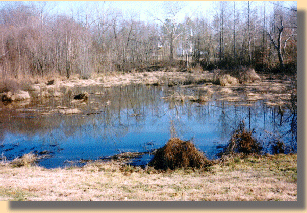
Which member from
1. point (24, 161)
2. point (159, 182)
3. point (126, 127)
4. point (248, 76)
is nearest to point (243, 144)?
point (159, 182)

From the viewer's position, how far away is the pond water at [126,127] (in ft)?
32.6

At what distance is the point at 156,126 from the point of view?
12.7m

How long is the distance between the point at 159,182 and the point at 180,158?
1429 mm

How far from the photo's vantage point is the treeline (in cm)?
2080

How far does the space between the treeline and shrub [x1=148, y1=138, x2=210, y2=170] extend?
10.1 m

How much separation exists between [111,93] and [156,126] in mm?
11101

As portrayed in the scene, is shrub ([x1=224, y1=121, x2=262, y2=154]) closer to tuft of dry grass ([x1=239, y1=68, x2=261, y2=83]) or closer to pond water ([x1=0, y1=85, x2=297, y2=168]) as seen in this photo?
pond water ([x1=0, y1=85, x2=297, y2=168])

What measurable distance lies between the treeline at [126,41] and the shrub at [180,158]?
10090 millimetres

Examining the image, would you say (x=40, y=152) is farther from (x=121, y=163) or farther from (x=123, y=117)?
(x=123, y=117)

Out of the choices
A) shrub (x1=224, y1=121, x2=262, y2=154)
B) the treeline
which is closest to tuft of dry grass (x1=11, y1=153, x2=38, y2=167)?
shrub (x1=224, y1=121, x2=262, y2=154)

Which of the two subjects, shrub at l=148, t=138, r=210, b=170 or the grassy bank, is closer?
the grassy bank

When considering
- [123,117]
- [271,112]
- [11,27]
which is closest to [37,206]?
[123,117]

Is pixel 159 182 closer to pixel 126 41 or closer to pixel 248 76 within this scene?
pixel 248 76

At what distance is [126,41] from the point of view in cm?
4100
